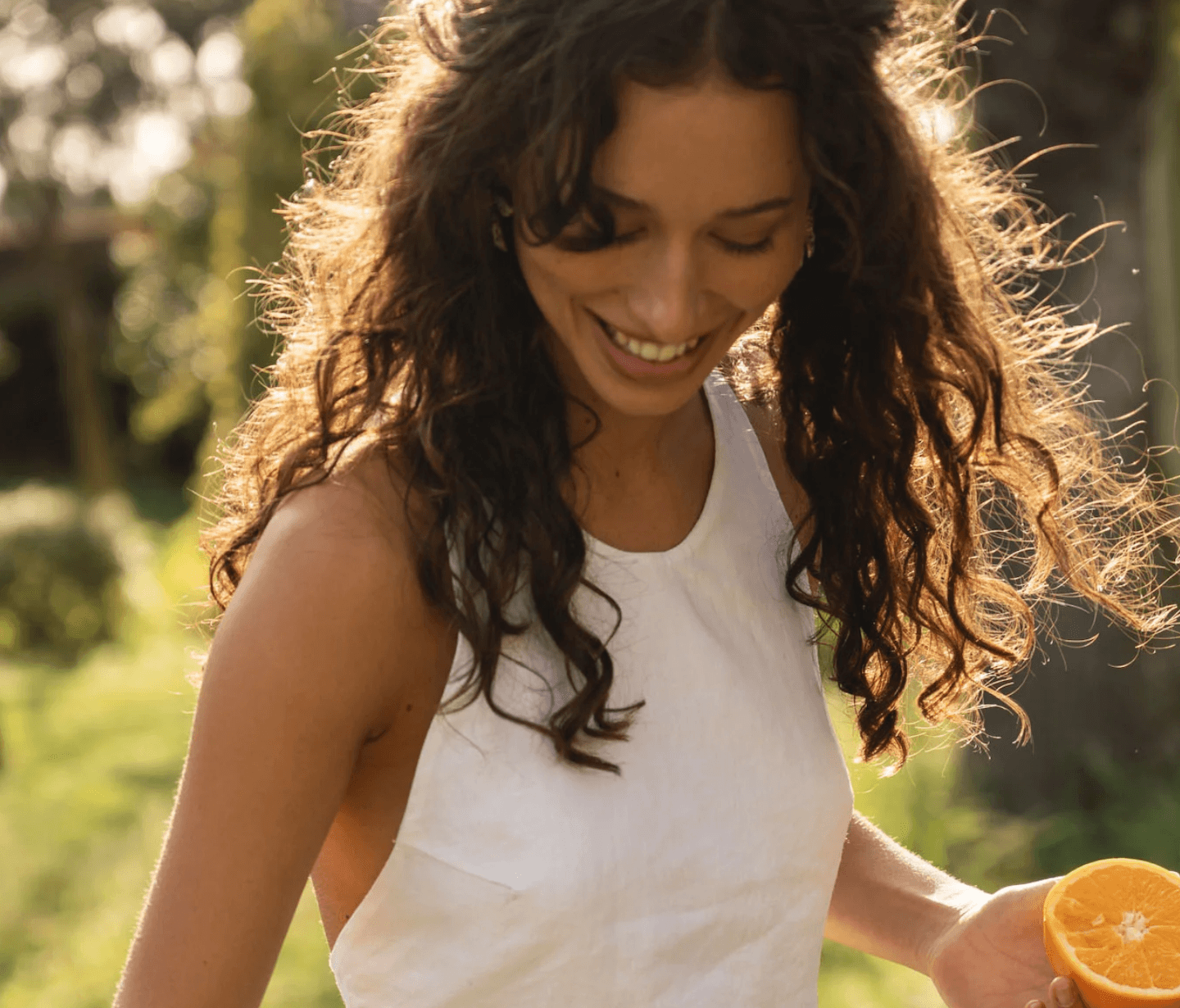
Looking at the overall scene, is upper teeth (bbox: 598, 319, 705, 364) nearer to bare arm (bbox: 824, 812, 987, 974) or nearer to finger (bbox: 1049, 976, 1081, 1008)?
bare arm (bbox: 824, 812, 987, 974)

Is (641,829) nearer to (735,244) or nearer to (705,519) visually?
(705,519)

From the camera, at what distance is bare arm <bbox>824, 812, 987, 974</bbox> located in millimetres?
1914

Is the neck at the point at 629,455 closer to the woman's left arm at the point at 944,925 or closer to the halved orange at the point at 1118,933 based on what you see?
the woman's left arm at the point at 944,925

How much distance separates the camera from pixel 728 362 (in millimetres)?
2094

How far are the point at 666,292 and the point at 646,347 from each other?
0.08 meters

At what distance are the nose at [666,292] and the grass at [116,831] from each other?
113 cm

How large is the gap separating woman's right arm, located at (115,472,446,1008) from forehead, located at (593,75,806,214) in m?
0.46

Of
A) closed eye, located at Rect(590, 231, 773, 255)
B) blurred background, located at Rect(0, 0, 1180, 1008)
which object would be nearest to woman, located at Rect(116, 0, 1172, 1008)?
closed eye, located at Rect(590, 231, 773, 255)

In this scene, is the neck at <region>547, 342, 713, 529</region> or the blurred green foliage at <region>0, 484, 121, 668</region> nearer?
the neck at <region>547, 342, 713, 529</region>

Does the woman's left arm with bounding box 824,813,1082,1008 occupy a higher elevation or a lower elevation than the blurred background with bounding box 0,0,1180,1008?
higher

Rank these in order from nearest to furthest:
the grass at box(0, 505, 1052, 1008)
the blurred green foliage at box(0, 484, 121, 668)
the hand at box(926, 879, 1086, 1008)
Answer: the hand at box(926, 879, 1086, 1008), the grass at box(0, 505, 1052, 1008), the blurred green foliage at box(0, 484, 121, 668)

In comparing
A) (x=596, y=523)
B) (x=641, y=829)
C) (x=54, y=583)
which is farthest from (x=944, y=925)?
(x=54, y=583)

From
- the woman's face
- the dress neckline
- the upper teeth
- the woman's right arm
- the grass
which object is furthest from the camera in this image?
the grass

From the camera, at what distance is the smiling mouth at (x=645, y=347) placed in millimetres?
1603
